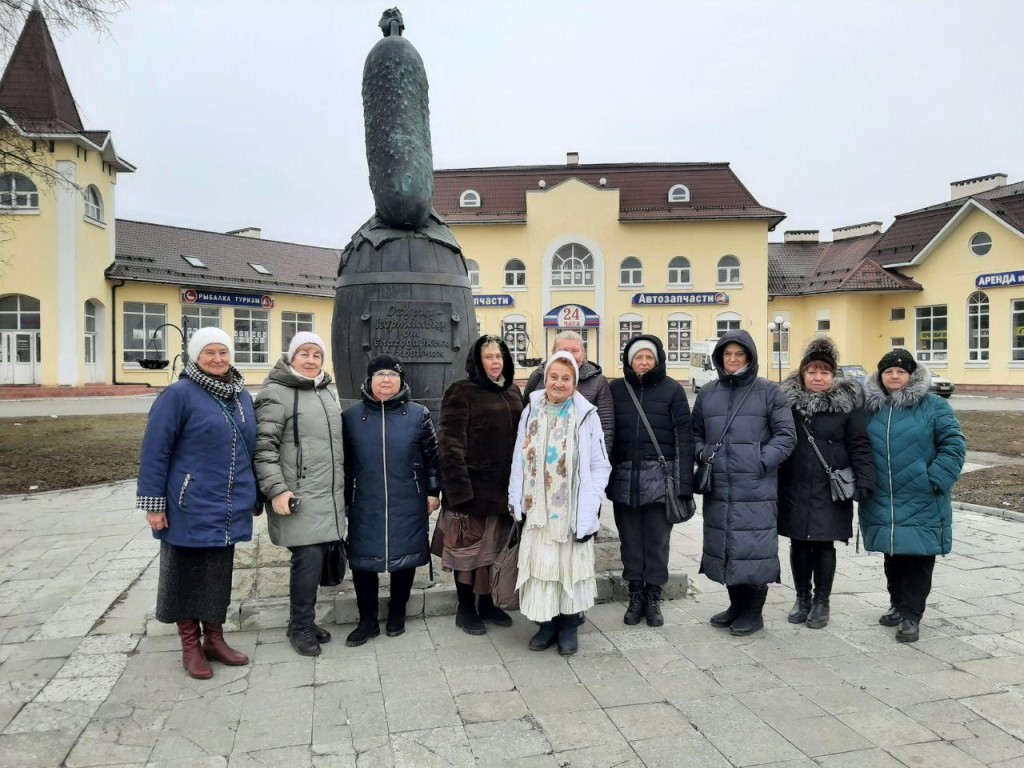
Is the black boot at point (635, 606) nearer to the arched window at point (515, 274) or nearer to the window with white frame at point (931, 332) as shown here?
the arched window at point (515, 274)

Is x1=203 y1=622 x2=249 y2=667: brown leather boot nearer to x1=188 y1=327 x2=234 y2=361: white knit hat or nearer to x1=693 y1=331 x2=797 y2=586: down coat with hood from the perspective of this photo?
x1=188 y1=327 x2=234 y2=361: white knit hat

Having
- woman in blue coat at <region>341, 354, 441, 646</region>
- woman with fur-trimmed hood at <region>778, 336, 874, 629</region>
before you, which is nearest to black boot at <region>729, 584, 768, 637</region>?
woman with fur-trimmed hood at <region>778, 336, 874, 629</region>

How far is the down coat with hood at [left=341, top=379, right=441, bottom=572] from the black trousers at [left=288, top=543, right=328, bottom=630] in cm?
20

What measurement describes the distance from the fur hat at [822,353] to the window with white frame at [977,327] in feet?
100

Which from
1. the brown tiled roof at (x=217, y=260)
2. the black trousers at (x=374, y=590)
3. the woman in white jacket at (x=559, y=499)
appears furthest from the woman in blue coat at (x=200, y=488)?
the brown tiled roof at (x=217, y=260)

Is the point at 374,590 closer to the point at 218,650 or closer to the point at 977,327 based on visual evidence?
the point at 218,650

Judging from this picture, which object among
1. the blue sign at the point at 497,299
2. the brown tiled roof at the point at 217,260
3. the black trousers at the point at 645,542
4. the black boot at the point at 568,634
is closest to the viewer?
the black boot at the point at 568,634

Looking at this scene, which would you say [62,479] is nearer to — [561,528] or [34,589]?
[34,589]

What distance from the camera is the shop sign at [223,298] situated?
102ft

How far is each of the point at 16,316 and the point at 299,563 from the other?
92.0ft

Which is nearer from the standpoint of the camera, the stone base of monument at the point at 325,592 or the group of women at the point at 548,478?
the group of women at the point at 548,478

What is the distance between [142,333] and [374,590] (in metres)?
29.7

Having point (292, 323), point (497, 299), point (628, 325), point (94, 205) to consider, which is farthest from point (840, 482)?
point (292, 323)

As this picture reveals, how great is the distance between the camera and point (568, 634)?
4.03 meters
